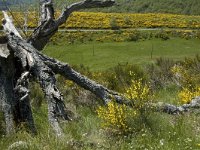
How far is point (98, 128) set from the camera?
17.9ft

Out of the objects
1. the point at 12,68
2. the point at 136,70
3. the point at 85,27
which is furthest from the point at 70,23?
the point at 12,68

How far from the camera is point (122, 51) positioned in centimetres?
3550

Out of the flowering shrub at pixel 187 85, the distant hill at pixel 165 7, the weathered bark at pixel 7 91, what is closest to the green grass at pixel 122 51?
the flowering shrub at pixel 187 85

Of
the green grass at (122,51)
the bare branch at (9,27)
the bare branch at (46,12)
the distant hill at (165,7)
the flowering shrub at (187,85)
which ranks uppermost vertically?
the bare branch at (46,12)

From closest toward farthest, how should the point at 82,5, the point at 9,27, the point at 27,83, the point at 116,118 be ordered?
the point at 116,118
the point at 27,83
the point at 9,27
the point at 82,5

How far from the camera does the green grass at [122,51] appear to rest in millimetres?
30000

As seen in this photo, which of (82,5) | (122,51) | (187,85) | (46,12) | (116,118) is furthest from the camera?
(122,51)

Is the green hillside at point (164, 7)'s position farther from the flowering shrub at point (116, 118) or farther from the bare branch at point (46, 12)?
the flowering shrub at point (116, 118)

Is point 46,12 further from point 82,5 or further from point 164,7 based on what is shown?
point 164,7

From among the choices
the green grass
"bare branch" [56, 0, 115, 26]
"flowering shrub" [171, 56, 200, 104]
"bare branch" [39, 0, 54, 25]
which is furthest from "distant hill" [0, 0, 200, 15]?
"bare branch" [39, 0, 54, 25]

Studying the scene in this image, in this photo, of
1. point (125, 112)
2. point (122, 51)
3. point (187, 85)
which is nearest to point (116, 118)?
point (125, 112)

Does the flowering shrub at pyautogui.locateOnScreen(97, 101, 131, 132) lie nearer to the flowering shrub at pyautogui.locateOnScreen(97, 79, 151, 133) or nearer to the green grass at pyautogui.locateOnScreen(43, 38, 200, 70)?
the flowering shrub at pyautogui.locateOnScreen(97, 79, 151, 133)

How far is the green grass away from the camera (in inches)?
1181

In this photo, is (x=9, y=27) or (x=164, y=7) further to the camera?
(x=164, y=7)
